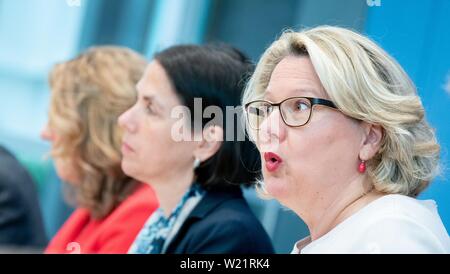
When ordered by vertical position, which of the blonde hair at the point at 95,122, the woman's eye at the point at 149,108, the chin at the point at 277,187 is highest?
the chin at the point at 277,187

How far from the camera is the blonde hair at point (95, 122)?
2822 millimetres

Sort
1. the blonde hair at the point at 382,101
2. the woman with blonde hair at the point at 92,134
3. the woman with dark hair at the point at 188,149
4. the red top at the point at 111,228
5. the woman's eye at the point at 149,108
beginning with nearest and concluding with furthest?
the blonde hair at the point at 382,101 < the woman with dark hair at the point at 188,149 < the woman's eye at the point at 149,108 < the red top at the point at 111,228 < the woman with blonde hair at the point at 92,134

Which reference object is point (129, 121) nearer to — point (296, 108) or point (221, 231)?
point (221, 231)

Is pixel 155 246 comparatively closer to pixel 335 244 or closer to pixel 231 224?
pixel 231 224

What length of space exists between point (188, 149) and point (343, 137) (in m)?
0.85

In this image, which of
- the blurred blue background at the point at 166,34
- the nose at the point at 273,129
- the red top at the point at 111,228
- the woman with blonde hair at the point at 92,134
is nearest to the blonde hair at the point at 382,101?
the nose at the point at 273,129

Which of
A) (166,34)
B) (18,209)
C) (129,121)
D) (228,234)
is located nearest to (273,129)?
(228,234)

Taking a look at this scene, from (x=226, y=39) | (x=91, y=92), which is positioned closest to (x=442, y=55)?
(x=226, y=39)

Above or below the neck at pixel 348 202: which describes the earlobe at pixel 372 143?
above

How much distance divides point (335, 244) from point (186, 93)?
945mm

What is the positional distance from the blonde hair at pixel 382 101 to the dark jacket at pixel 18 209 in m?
1.36

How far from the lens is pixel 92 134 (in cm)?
288

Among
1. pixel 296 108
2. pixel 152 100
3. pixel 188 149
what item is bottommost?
pixel 188 149

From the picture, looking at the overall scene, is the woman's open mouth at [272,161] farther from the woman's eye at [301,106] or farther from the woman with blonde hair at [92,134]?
the woman with blonde hair at [92,134]
